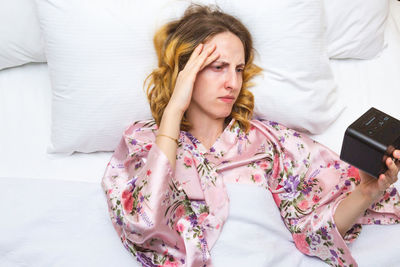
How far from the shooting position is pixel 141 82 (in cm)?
152

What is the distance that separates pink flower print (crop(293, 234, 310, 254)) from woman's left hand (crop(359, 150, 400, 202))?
0.25 metres

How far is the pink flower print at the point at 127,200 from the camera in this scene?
1264 mm

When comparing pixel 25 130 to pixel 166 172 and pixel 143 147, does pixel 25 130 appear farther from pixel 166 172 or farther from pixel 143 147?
pixel 166 172

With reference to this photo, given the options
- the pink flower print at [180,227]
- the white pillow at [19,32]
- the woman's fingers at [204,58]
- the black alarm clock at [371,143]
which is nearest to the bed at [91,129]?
the white pillow at [19,32]

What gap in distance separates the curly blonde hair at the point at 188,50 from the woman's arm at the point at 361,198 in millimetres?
441

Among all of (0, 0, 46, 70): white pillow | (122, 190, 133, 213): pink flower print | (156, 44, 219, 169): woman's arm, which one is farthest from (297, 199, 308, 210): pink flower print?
(0, 0, 46, 70): white pillow

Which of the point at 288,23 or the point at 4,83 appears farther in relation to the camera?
the point at 4,83

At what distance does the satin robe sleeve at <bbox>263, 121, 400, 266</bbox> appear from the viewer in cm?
126

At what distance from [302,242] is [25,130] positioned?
1.10 m

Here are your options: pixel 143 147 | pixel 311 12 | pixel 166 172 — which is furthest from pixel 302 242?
pixel 311 12

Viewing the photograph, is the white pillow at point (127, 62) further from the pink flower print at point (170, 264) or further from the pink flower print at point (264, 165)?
the pink flower print at point (170, 264)

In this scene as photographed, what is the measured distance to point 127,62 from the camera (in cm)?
150

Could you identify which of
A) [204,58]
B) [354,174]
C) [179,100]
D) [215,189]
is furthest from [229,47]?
[354,174]

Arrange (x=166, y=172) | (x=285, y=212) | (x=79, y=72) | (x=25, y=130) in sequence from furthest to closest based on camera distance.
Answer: (x=25, y=130) → (x=79, y=72) → (x=285, y=212) → (x=166, y=172)
